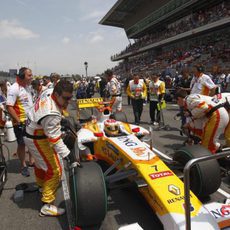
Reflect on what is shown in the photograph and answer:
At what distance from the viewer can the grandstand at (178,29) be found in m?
24.0

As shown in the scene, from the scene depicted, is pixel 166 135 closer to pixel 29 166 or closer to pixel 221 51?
pixel 29 166

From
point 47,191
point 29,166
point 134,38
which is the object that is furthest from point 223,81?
point 134,38

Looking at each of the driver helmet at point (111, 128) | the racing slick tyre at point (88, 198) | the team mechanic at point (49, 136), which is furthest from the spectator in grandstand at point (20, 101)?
the racing slick tyre at point (88, 198)

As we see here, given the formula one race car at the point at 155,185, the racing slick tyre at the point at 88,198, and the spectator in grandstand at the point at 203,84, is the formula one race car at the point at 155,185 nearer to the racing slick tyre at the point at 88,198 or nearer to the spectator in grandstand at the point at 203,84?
the racing slick tyre at the point at 88,198

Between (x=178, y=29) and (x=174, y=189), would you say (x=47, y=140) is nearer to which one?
(x=174, y=189)

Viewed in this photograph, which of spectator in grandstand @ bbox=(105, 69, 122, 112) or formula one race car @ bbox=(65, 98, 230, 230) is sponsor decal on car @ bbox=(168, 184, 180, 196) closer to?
formula one race car @ bbox=(65, 98, 230, 230)

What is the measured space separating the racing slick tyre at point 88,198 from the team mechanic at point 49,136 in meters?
0.39

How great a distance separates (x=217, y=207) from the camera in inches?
103

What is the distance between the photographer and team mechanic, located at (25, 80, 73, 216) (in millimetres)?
2869

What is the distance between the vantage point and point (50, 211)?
3191 millimetres

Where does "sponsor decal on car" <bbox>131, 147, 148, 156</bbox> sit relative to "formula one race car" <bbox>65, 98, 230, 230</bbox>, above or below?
above

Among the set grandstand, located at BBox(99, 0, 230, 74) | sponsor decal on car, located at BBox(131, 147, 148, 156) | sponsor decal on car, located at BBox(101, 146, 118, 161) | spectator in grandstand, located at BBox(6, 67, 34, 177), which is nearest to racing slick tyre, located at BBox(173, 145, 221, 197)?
sponsor decal on car, located at BBox(131, 147, 148, 156)

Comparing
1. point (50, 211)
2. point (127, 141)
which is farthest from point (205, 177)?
Answer: point (50, 211)

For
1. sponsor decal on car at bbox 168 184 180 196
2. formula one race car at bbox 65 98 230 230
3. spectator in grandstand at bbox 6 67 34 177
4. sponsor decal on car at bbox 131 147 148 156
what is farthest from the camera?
spectator in grandstand at bbox 6 67 34 177
